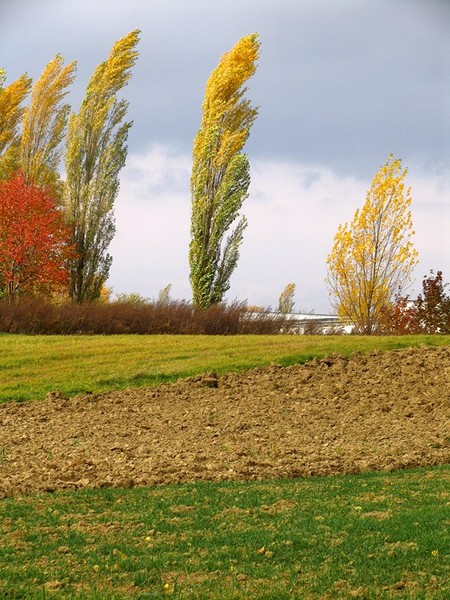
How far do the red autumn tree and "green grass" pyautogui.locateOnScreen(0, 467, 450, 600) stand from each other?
16.7 m

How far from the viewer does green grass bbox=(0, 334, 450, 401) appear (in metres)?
12.8

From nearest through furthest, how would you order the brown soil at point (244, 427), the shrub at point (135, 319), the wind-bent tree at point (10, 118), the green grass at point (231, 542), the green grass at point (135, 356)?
the green grass at point (231, 542) < the brown soil at point (244, 427) < the green grass at point (135, 356) < the shrub at point (135, 319) < the wind-bent tree at point (10, 118)

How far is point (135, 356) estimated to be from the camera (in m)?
14.1

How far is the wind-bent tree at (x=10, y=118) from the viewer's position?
2816 centimetres

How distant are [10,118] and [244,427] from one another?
2280 cm

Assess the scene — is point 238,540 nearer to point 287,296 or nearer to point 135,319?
point 135,319

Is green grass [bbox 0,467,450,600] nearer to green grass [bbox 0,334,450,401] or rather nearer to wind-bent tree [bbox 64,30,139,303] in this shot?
green grass [bbox 0,334,450,401]

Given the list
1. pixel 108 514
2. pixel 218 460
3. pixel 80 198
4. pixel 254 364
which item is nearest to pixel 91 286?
pixel 80 198

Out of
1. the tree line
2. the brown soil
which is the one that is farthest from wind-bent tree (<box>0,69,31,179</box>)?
the brown soil

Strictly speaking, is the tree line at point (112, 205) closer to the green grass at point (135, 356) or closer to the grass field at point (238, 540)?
the green grass at point (135, 356)

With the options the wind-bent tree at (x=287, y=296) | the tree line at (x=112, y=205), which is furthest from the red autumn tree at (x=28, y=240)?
the wind-bent tree at (x=287, y=296)

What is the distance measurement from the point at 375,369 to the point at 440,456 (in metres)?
4.45

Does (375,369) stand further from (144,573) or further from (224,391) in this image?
(144,573)

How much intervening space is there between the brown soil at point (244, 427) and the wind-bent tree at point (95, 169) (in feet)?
42.8
